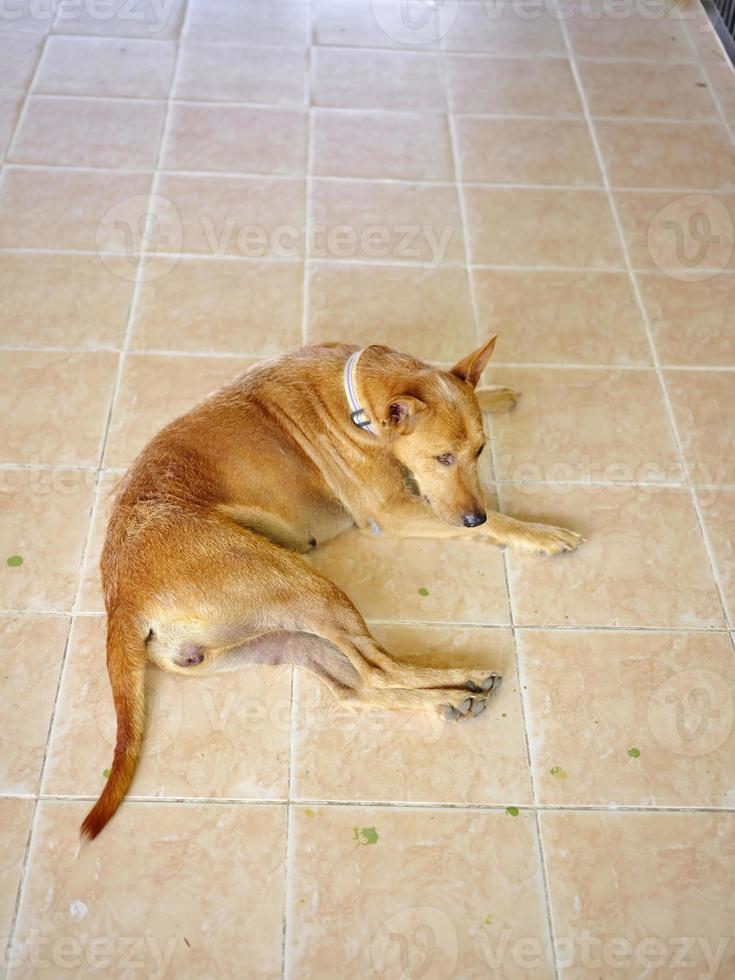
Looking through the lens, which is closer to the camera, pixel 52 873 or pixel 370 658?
pixel 52 873

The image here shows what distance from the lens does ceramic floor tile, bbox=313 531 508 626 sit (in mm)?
3266

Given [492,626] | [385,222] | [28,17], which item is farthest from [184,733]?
[28,17]

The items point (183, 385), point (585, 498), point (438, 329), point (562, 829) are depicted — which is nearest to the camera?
point (562, 829)

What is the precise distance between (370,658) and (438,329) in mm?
1811

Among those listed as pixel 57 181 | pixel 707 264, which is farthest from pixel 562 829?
pixel 57 181

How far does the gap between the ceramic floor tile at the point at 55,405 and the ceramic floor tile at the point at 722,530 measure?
2444 mm

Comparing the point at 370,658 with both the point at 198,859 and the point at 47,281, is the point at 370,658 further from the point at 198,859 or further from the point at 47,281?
the point at 47,281

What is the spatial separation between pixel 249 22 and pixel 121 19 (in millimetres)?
799

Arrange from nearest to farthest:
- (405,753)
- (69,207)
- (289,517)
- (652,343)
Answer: (405,753)
(289,517)
(652,343)
(69,207)

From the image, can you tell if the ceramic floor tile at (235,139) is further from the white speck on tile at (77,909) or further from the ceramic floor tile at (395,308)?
the white speck on tile at (77,909)

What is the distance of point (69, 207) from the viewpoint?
464 centimetres

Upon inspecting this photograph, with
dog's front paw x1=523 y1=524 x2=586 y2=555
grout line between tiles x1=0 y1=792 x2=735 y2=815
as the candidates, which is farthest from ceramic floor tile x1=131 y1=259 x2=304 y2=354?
grout line between tiles x1=0 y1=792 x2=735 y2=815

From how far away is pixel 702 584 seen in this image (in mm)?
3377

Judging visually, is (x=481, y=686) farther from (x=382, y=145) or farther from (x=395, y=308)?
(x=382, y=145)
